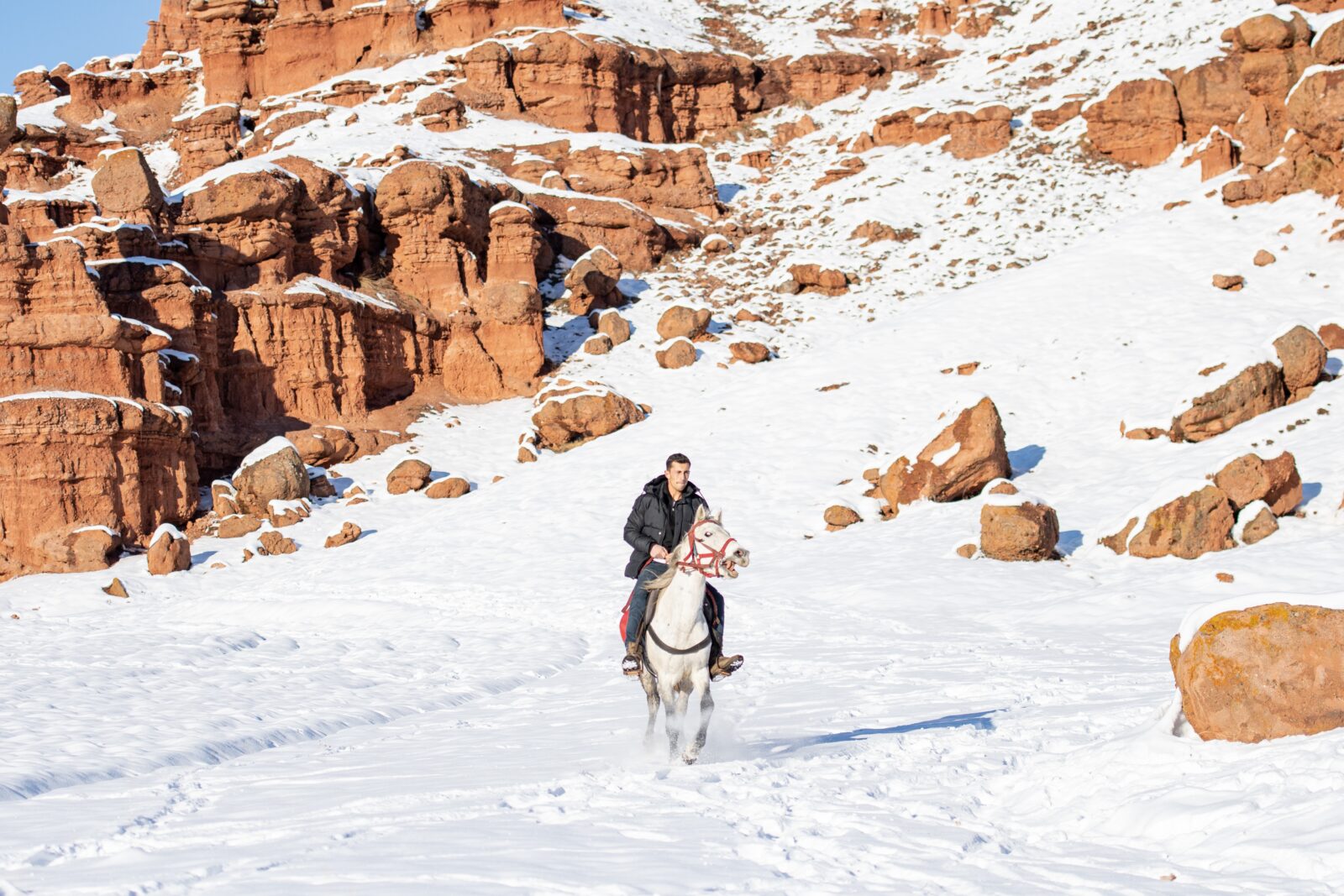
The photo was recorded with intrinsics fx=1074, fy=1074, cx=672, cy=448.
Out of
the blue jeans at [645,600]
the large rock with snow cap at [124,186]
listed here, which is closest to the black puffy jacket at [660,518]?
the blue jeans at [645,600]

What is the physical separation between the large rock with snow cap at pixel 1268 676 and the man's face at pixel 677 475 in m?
3.98

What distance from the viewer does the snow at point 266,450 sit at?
2933 cm

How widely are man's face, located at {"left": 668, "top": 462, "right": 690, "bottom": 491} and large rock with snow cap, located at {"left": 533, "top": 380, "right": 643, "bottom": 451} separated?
24.0 m

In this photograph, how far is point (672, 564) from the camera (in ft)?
28.1

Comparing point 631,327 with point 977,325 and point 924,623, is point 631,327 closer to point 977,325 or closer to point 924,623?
point 977,325

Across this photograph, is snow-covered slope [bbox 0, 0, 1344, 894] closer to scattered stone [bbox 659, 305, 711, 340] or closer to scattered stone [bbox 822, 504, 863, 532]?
scattered stone [bbox 822, 504, 863, 532]

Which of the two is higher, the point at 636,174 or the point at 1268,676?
the point at 636,174

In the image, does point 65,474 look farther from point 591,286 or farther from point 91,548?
point 591,286

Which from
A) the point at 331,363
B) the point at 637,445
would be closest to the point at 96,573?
the point at 331,363

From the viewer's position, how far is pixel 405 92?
55719 mm

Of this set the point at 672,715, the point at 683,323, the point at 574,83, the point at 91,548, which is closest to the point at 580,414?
the point at 683,323

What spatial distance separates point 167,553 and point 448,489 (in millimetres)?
7530

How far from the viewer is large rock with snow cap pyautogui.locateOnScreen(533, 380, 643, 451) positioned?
33.0 metres

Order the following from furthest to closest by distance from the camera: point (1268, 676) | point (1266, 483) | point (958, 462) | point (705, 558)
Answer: point (958, 462)
point (1266, 483)
point (705, 558)
point (1268, 676)
